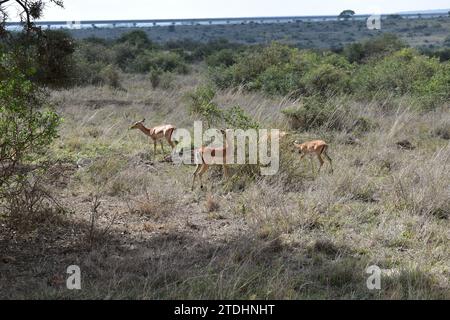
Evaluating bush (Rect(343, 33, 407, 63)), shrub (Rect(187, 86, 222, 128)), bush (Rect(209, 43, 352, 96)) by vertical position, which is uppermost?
bush (Rect(343, 33, 407, 63))

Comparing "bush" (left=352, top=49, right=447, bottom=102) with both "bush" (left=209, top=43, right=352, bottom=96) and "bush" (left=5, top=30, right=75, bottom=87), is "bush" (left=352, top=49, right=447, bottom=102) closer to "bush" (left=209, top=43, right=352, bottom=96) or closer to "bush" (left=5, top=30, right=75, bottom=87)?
"bush" (left=209, top=43, right=352, bottom=96)

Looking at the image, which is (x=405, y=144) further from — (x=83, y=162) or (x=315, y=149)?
(x=83, y=162)

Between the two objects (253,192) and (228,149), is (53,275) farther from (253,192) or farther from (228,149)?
(228,149)

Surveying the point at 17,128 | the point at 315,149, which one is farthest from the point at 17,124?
the point at 315,149

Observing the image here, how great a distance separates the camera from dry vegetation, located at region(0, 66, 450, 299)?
13.5 feet

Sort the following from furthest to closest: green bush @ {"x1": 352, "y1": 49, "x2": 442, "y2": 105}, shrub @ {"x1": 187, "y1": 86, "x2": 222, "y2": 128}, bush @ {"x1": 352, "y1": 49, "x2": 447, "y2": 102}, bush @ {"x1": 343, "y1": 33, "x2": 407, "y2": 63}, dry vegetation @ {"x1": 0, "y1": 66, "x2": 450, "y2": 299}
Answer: bush @ {"x1": 343, "y1": 33, "x2": 407, "y2": 63}, bush @ {"x1": 352, "y1": 49, "x2": 447, "y2": 102}, green bush @ {"x1": 352, "y1": 49, "x2": 442, "y2": 105}, shrub @ {"x1": 187, "y1": 86, "x2": 222, "y2": 128}, dry vegetation @ {"x1": 0, "y1": 66, "x2": 450, "y2": 299}

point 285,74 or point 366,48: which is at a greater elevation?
point 366,48

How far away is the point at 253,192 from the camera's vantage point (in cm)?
619

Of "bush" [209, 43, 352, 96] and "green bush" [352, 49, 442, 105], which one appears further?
"bush" [209, 43, 352, 96]

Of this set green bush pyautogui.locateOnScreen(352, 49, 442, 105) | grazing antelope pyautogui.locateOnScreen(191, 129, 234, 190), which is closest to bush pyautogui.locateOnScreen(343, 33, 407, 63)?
green bush pyautogui.locateOnScreen(352, 49, 442, 105)

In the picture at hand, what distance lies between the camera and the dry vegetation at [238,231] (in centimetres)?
411

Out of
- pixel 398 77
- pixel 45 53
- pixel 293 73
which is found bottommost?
pixel 398 77

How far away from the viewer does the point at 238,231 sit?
5.38 meters
